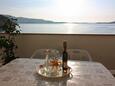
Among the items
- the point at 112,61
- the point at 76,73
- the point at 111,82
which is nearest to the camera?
the point at 111,82

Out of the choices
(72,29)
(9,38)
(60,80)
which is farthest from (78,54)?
(9,38)

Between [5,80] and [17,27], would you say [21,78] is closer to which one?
[5,80]

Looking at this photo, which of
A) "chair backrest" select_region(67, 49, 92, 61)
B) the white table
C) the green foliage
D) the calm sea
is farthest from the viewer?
the calm sea

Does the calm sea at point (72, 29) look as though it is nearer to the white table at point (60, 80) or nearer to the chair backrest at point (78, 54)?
the chair backrest at point (78, 54)

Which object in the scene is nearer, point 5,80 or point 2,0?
point 5,80

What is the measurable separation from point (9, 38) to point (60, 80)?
2.40m

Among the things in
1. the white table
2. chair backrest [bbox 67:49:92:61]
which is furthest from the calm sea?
the white table

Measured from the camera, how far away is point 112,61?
3.79 m

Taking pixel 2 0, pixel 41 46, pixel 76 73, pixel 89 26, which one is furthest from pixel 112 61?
pixel 2 0

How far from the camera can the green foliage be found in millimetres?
3500

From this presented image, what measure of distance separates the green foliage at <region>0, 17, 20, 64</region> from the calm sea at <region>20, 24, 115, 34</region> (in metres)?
0.26

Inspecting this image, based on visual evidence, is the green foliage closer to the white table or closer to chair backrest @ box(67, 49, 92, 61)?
chair backrest @ box(67, 49, 92, 61)

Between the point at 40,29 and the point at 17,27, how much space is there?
0.47 meters

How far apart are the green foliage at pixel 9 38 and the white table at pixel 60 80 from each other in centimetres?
153
